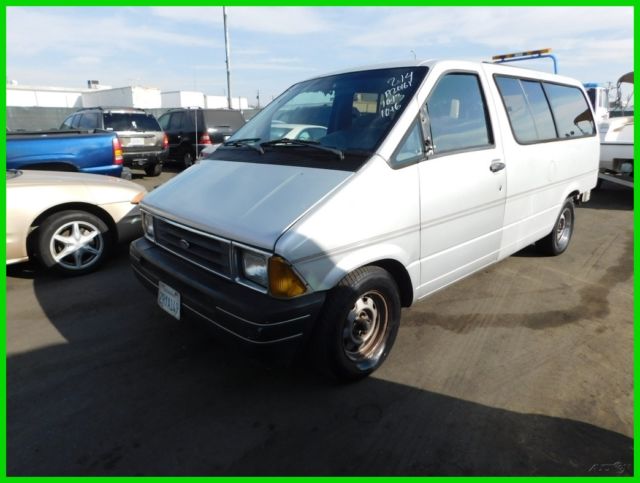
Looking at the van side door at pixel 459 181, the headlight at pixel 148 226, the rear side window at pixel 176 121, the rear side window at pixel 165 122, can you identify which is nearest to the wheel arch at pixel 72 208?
the headlight at pixel 148 226

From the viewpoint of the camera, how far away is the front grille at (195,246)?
260 centimetres

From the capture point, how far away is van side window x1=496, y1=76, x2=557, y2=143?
3.86 metres

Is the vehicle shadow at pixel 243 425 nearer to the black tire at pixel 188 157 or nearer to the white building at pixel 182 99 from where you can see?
the black tire at pixel 188 157

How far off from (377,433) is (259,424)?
0.68 m

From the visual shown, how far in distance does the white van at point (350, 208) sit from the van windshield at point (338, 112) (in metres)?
0.01

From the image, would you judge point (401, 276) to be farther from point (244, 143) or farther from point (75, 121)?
point (75, 121)

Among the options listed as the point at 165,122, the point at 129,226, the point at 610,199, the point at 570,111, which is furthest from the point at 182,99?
the point at 570,111

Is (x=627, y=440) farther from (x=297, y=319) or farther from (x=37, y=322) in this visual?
(x=37, y=322)

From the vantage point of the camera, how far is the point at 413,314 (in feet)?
12.7

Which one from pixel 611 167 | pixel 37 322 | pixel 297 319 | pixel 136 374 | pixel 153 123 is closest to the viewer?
pixel 297 319

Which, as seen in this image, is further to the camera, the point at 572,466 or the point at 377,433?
the point at 377,433

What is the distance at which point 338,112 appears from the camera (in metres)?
3.46

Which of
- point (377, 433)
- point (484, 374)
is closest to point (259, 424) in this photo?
point (377, 433)

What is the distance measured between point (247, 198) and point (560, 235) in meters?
4.22
